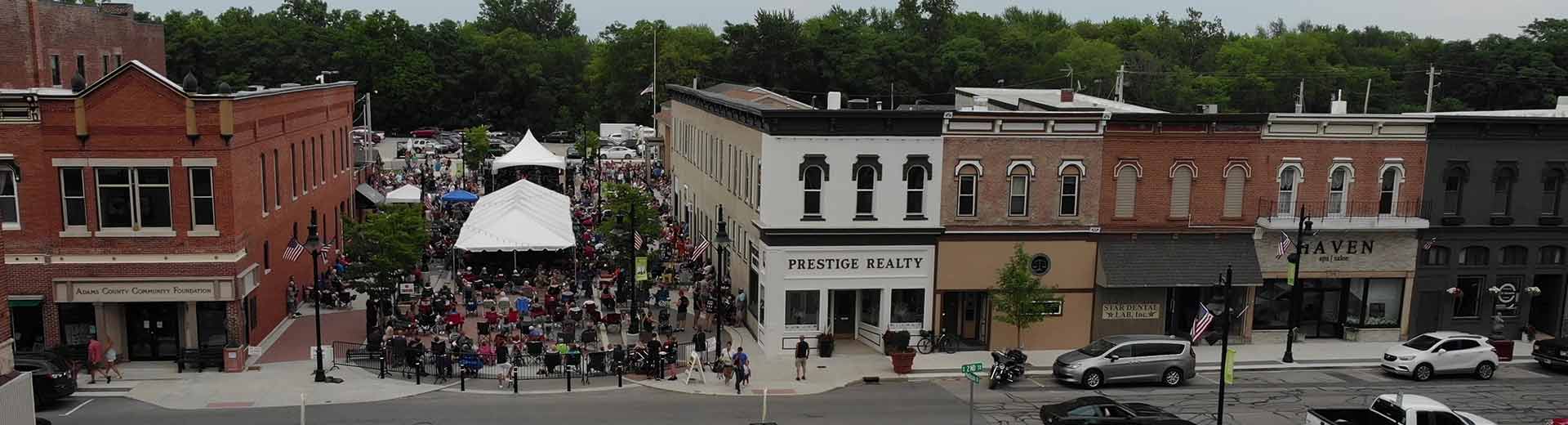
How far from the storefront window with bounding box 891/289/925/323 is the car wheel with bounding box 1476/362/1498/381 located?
15.0 meters

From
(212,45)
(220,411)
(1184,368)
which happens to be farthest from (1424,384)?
(212,45)

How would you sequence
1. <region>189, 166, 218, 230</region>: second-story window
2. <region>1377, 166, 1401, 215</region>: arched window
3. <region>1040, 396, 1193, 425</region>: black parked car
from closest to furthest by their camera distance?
<region>1040, 396, 1193, 425</region>: black parked car
<region>189, 166, 218, 230</region>: second-story window
<region>1377, 166, 1401, 215</region>: arched window

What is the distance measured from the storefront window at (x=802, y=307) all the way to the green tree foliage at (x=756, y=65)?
3074 inches

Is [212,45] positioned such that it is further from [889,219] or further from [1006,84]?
[889,219]

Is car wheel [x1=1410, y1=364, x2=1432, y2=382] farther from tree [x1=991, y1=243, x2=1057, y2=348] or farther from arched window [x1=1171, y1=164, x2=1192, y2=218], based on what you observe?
tree [x1=991, y1=243, x2=1057, y2=348]

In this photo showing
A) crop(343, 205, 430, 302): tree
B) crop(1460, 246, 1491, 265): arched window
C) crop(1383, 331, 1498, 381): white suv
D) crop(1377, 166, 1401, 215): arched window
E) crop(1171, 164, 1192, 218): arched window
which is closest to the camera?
crop(1383, 331, 1498, 381): white suv

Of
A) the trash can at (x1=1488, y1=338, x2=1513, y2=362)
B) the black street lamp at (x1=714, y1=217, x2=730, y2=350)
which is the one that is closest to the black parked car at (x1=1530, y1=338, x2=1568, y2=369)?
the trash can at (x1=1488, y1=338, x2=1513, y2=362)

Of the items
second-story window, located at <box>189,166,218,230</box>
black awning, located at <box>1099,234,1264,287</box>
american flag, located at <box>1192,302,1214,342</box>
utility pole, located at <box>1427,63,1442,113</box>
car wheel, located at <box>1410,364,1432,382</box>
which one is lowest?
car wheel, located at <box>1410,364,1432,382</box>

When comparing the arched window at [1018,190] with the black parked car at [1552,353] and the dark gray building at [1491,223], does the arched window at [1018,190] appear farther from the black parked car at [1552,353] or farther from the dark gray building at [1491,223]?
the black parked car at [1552,353]

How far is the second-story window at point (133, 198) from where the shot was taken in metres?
28.9

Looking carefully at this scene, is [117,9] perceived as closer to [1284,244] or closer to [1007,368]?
[1007,368]

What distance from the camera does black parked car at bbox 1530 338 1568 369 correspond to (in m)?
32.2

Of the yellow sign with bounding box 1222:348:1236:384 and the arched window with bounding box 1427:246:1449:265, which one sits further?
the arched window with bounding box 1427:246:1449:265

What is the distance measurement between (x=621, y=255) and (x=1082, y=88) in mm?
85584
